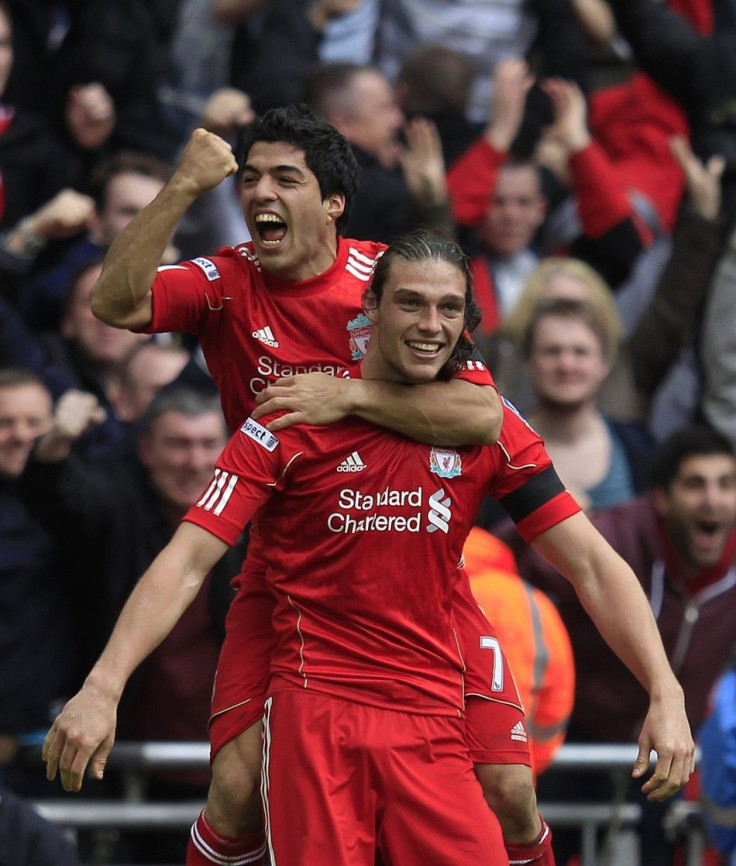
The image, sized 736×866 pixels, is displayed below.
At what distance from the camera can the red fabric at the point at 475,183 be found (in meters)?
8.94

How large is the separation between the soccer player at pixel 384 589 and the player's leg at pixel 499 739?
0.29 ft

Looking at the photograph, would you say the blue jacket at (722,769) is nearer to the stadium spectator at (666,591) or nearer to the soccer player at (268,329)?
the stadium spectator at (666,591)

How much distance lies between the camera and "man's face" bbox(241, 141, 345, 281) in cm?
518

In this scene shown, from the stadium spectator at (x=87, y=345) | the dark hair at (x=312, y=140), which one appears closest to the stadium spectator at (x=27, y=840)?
the dark hair at (x=312, y=140)

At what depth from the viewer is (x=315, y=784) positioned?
502 cm

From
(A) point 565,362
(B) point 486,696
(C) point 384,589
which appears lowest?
(B) point 486,696

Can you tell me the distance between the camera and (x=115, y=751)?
21.9ft

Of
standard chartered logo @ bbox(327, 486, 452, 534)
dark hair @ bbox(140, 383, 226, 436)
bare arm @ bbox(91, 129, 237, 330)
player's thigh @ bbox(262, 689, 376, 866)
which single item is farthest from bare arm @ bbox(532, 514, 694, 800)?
dark hair @ bbox(140, 383, 226, 436)

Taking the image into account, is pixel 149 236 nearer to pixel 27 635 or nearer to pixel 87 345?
pixel 27 635

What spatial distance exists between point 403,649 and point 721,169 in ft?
16.2

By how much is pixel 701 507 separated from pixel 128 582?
2.30 m

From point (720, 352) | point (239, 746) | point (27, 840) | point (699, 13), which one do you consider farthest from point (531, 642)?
point (699, 13)

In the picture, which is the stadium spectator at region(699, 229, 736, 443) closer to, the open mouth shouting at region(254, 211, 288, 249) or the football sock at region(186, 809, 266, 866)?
the open mouth shouting at region(254, 211, 288, 249)

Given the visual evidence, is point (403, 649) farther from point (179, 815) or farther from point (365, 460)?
point (179, 815)
